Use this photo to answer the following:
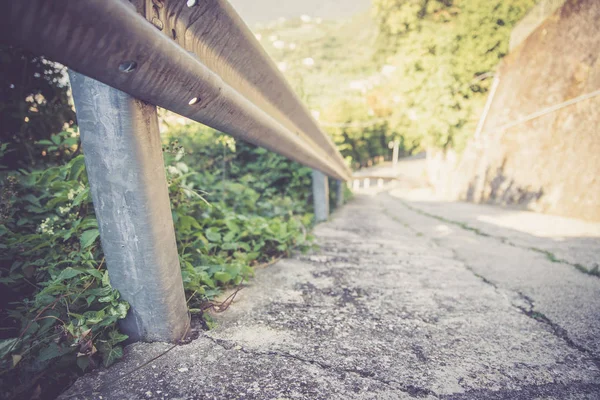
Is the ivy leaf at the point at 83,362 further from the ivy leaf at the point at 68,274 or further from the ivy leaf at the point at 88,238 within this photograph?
the ivy leaf at the point at 88,238

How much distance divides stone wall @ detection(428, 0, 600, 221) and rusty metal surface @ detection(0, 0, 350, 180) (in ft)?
15.0

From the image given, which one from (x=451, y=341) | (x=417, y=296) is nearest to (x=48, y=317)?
(x=451, y=341)

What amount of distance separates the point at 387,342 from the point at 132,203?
979 millimetres

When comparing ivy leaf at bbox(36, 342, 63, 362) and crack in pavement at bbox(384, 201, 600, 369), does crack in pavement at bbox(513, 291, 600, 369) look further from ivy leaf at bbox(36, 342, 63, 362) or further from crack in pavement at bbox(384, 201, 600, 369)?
ivy leaf at bbox(36, 342, 63, 362)

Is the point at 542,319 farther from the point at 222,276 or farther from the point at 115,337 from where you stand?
the point at 115,337

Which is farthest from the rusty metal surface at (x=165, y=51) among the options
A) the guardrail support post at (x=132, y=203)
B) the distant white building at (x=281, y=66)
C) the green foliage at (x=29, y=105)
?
the green foliage at (x=29, y=105)

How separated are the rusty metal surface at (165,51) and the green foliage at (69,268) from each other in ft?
1.65

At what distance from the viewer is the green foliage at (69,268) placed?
80 centimetres

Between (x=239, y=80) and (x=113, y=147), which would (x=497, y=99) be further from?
(x=113, y=147)

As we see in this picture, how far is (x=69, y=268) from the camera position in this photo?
3.16 ft

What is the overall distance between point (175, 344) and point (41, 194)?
1.18m

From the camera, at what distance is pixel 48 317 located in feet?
2.77

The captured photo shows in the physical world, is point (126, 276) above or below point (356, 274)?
above

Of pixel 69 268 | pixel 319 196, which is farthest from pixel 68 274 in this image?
pixel 319 196
